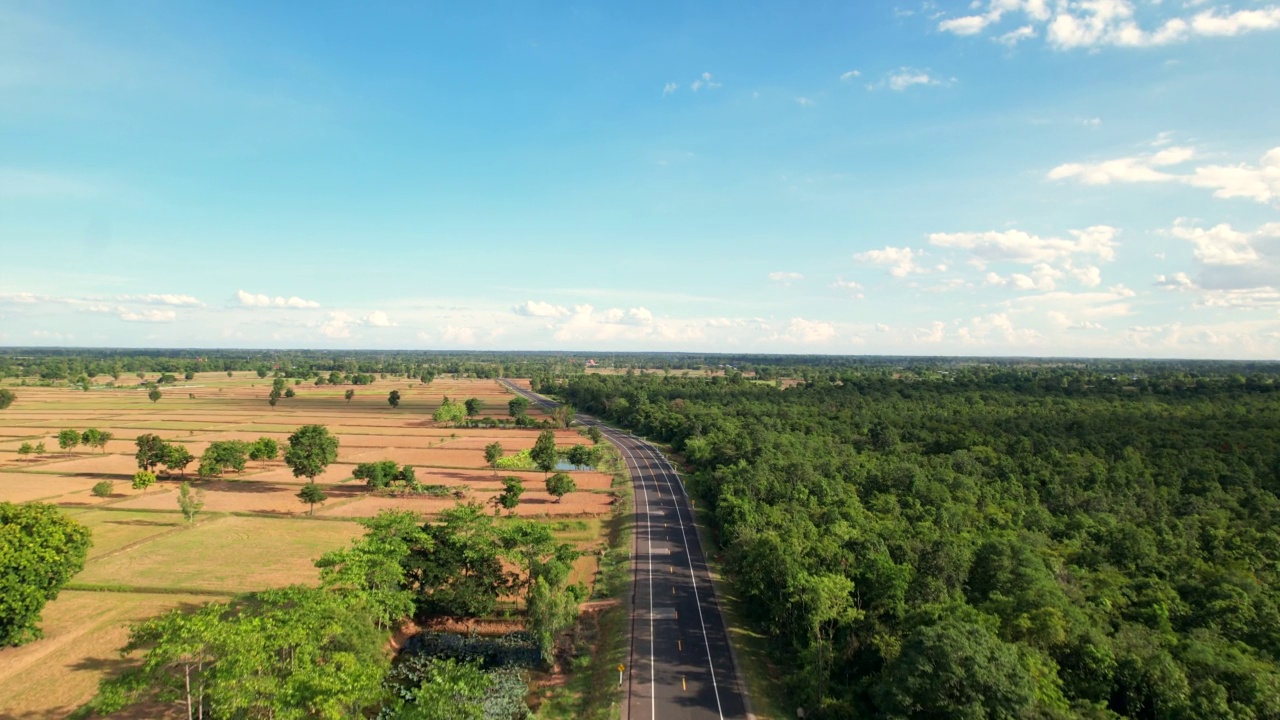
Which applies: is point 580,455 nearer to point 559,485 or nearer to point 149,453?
point 559,485

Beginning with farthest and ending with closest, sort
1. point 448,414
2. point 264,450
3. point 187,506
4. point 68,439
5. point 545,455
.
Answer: point 448,414 → point 68,439 → point 545,455 → point 264,450 → point 187,506

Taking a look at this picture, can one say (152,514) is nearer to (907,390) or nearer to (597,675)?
(597,675)

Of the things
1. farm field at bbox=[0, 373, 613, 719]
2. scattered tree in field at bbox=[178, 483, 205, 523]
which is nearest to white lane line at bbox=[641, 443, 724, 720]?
farm field at bbox=[0, 373, 613, 719]

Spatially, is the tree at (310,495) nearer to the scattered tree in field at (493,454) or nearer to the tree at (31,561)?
the scattered tree in field at (493,454)

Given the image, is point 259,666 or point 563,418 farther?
point 563,418

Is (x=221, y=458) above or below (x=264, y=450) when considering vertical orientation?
below

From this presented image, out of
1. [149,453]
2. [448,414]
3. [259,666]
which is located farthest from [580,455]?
[259,666]

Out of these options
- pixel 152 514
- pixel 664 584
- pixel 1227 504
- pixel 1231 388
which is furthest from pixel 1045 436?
pixel 152 514
